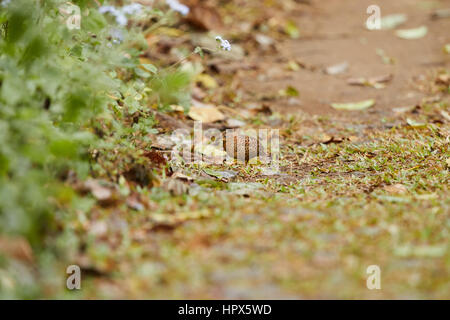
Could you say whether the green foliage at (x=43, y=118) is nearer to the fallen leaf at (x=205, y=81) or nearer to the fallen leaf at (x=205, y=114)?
the fallen leaf at (x=205, y=114)

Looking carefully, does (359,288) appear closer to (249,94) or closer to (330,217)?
(330,217)

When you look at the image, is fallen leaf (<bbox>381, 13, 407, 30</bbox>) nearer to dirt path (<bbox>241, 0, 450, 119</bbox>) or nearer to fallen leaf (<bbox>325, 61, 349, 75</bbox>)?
dirt path (<bbox>241, 0, 450, 119</bbox>)

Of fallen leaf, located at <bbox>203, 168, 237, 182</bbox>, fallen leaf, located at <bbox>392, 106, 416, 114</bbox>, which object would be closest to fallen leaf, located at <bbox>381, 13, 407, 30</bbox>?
fallen leaf, located at <bbox>392, 106, 416, 114</bbox>

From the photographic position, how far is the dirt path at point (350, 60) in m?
3.86

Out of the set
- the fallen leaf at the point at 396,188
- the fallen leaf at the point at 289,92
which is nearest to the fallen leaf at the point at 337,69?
the fallen leaf at the point at 289,92

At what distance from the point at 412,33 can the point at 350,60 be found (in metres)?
1.07

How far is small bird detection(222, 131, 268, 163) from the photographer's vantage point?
277 cm

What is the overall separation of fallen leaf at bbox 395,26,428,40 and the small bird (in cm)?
318

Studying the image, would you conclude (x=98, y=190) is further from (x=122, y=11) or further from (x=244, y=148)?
(x=122, y=11)

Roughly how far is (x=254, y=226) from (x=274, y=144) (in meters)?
1.32

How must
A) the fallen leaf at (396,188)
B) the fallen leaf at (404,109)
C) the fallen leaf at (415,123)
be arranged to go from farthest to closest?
the fallen leaf at (404,109), the fallen leaf at (415,123), the fallen leaf at (396,188)

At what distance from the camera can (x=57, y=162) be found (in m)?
1.72

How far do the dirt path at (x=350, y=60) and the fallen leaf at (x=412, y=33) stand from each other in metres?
0.07

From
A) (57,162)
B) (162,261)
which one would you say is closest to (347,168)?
(162,261)
